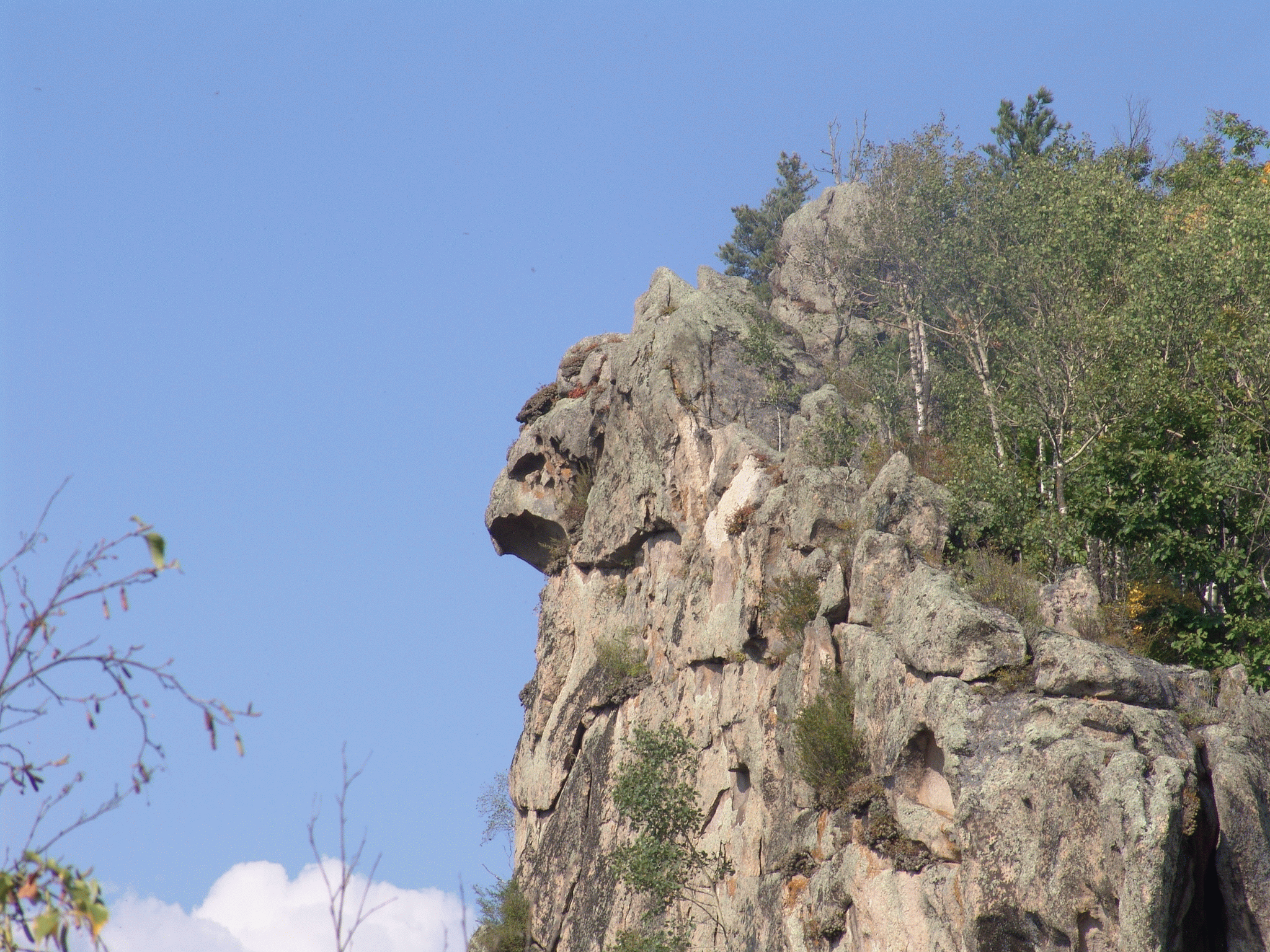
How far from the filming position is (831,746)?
32312 mm

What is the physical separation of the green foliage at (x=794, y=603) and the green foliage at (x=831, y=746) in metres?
3.18

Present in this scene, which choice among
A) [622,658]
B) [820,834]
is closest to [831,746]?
[820,834]

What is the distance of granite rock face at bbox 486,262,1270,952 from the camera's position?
24984 mm

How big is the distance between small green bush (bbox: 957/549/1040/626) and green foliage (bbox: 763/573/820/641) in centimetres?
440

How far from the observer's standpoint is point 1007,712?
27.7 meters

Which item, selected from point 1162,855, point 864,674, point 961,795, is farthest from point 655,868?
point 1162,855

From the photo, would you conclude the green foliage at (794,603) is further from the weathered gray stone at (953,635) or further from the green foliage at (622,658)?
the green foliage at (622,658)

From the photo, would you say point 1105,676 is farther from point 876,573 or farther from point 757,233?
point 757,233

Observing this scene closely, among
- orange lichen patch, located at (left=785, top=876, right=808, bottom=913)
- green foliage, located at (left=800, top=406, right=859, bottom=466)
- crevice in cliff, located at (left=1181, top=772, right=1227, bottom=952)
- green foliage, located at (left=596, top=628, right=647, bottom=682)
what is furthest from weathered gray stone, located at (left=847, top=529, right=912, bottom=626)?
green foliage, located at (left=596, top=628, right=647, bottom=682)

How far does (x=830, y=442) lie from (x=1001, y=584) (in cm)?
1176

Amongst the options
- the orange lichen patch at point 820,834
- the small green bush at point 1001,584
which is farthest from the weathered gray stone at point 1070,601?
the orange lichen patch at point 820,834

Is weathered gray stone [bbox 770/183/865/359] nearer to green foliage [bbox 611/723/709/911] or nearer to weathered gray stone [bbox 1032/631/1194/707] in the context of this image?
green foliage [bbox 611/723/709/911]

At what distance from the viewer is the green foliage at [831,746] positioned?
3212 cm

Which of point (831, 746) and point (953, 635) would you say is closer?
point (953, 635)
